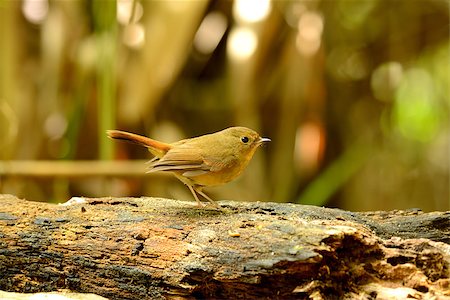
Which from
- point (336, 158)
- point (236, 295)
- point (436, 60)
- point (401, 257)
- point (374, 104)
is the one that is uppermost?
point (436, 60)

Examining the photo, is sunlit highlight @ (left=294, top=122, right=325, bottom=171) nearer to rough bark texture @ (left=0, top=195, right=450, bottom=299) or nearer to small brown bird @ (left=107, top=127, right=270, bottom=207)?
small brown bird @ (left=107, top=127, right=270, bottom=207)

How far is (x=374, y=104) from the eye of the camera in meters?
6.06

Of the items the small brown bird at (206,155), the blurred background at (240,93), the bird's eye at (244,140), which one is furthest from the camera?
the blurred background at (240,93)

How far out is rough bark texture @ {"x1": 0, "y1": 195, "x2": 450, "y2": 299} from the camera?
213 centimetres

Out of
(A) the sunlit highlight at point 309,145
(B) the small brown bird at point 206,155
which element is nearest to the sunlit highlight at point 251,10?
(A) the sunlit highlight at point 309,145

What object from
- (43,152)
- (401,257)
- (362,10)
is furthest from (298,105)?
(401,257)

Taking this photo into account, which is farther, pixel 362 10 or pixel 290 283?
pixel 362 10

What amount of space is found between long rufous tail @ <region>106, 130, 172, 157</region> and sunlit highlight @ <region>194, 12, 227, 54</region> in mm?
2724

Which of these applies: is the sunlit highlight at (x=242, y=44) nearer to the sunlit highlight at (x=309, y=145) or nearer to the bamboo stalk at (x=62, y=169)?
the sunlit highlight at (x=309, y=145)

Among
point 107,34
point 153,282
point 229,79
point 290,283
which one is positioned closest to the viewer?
point 290,283

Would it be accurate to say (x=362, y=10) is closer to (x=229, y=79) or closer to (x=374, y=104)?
(x=374, y=104)

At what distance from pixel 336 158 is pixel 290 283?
13.1 ft

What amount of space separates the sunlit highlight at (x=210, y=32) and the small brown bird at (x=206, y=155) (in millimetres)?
2742

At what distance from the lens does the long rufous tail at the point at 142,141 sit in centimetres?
286
